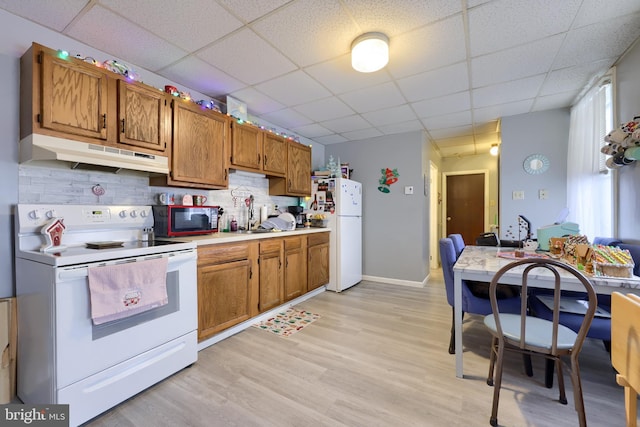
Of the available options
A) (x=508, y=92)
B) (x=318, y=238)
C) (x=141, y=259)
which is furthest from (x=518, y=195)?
(x=141, y=259)

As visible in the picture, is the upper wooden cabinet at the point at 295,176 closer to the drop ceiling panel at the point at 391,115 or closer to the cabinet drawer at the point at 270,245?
the cabinet drawer at the point at 270,245

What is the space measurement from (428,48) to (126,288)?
2660 mm

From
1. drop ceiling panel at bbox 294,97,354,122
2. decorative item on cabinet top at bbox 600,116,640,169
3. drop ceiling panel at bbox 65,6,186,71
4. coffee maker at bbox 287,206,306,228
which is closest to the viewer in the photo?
drop ceiling panel at bbox 65,6,186,71

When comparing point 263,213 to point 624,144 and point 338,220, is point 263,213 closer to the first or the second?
point 338,220

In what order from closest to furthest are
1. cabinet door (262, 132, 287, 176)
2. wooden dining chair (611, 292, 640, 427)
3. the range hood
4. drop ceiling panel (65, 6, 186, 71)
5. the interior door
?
wooden dining chair (611, 292, 640, 427) < the range hood < drop ceiling panel (65, 6, 186, 71) < cabinet door (262, 132, 287, 176) < the interior door

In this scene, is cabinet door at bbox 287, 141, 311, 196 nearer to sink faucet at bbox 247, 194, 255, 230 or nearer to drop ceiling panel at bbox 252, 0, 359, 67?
sink faucet at bbox 247, 194, 255, 230

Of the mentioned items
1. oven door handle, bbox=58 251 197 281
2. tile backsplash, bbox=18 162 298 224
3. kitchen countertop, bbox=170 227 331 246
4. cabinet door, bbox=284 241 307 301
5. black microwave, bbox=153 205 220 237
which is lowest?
cabinet door, bbox=284 241 307 301

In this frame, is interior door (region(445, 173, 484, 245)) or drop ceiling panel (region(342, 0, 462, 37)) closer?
drop ceiling panel (region(342, 0, 462, 37))

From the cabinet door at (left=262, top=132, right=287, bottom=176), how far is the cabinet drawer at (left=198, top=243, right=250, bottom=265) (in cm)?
109

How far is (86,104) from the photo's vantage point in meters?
1.74

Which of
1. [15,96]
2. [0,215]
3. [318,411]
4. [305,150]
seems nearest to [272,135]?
[305,150]

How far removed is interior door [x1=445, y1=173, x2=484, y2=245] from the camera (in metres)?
A: 5.45

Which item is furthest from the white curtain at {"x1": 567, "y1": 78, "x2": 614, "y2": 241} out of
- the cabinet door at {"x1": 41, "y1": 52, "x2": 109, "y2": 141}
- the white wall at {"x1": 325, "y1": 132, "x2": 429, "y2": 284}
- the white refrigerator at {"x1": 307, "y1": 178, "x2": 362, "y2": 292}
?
the cabinet door at {"x1": 41, "y1": 52, "x2": 109, "y2": 141}

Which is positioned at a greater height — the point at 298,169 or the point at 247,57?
the point at 247,57
